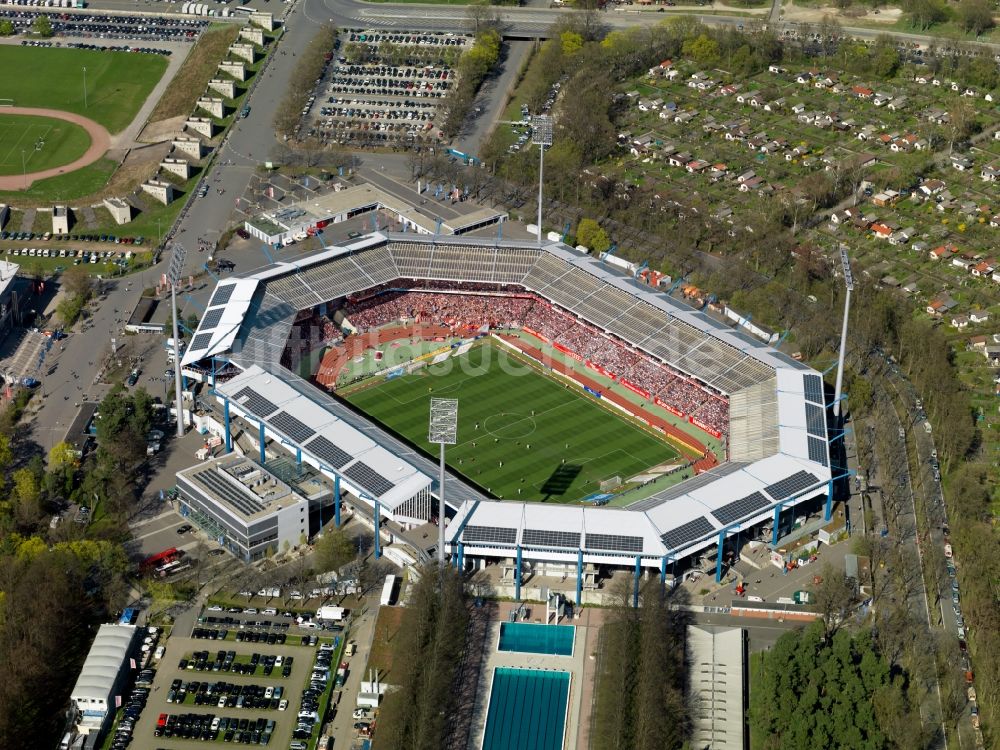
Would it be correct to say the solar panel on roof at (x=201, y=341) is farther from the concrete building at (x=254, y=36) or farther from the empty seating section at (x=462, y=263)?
the concrete building at (x=254, y=36)

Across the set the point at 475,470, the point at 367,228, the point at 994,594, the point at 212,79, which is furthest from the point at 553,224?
the point at 994,594

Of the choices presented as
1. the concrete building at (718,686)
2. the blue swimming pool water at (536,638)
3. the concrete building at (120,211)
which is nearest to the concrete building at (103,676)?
the blue swimming pool water at (536,638)

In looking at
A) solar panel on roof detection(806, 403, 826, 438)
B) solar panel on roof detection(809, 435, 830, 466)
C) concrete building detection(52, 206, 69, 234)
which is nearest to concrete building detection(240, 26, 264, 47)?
concrete building detection(52, 206, 69, 234)

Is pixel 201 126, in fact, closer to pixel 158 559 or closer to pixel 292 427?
pixel 292 427

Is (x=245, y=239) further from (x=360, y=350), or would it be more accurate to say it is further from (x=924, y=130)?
(x=924, y=130)

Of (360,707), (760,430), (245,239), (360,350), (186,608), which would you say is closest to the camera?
(360,707)

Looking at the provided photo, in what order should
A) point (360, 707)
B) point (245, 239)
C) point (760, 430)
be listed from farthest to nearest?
point (245, 239) → point (760, 430) → point (360, 707)
